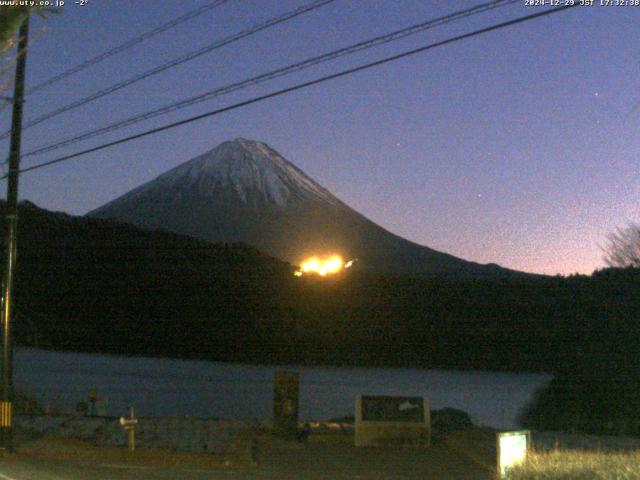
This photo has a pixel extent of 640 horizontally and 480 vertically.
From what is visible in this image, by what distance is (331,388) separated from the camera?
33.9 metres

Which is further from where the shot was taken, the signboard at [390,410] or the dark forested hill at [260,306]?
the dark forested hill at [260,306]

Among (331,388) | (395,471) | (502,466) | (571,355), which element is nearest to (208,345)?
(331,388)

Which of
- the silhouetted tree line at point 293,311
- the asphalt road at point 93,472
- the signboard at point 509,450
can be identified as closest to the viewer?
the signboard at point 509,450

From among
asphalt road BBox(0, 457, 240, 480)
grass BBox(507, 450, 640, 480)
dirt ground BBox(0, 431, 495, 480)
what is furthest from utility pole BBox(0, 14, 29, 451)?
grass BBox(507, 450, 640, 480)

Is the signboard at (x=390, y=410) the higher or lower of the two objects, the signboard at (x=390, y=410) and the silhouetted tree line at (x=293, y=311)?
the lower

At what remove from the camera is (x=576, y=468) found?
33.9ft

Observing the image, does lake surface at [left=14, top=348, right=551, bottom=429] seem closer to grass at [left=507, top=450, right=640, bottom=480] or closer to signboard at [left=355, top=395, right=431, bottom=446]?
signboard at [left=355, top=395, right=431, bottom=446]

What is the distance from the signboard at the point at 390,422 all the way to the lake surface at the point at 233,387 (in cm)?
949

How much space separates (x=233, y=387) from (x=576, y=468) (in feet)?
83.0

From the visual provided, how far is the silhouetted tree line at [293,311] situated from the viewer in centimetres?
3106

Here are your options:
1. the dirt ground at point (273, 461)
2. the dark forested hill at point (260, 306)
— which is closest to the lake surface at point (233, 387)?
the dark forested hill at point (260, 306)

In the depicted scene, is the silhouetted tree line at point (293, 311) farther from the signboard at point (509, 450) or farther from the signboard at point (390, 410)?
the signboard at point (509, 450)

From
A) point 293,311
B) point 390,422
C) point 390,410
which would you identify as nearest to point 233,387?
point 390,410

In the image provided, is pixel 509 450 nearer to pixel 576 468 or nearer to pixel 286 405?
pixel 576 468
